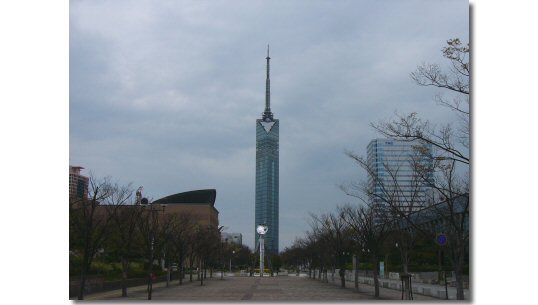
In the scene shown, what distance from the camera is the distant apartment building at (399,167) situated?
17605mm

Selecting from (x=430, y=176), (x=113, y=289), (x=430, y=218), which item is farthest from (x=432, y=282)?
(x=430, y=176)

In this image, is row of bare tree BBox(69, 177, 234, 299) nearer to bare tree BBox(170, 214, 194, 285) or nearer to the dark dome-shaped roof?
bare tree BBox(170, 214, 194, 285)

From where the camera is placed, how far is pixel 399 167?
78.3ft

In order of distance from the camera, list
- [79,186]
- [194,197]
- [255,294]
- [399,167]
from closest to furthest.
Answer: [399,167], [79,186], [255,294], [194,197]

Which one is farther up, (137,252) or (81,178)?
(81,178)

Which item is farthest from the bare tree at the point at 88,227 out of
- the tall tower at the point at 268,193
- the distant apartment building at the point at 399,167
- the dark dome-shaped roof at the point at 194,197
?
the tall tower at the point at 268,193

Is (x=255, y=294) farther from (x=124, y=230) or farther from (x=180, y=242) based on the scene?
(x=180, y=242)

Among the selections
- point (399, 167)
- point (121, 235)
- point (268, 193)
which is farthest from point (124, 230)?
point (268, 193)

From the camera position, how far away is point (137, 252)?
4784cm

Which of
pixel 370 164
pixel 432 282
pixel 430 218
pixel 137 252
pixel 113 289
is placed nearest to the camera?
pixel 370 164

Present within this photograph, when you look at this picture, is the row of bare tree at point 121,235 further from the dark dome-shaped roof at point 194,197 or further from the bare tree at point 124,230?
the dark dome-shaped roof at point 194,197
